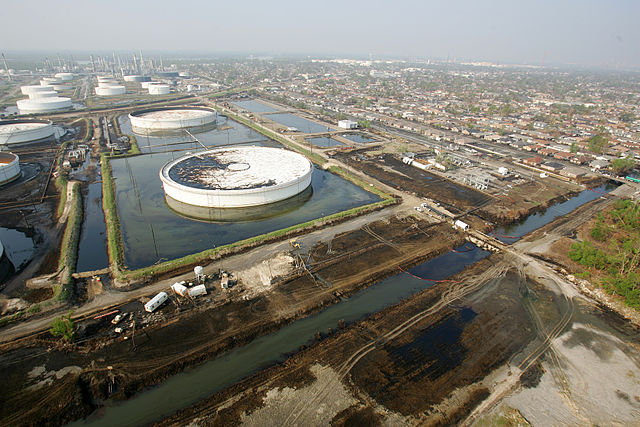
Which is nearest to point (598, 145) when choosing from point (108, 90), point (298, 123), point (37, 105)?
point (298, 123)

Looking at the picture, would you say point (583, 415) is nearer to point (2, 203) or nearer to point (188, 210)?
point (188, 210)

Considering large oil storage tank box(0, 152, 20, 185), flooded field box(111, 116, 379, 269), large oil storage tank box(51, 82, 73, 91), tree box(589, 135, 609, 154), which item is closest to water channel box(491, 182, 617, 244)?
flooded field box(111, 116, 379, 269)

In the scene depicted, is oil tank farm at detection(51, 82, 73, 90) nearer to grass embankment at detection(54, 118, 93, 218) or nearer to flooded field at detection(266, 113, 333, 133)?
grass embankment at detection(54, 118, 93, 218)

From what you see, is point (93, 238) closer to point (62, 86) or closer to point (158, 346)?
point (158, 346)

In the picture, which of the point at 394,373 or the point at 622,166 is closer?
the point at 394,373

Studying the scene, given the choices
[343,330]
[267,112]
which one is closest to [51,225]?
[343,330]

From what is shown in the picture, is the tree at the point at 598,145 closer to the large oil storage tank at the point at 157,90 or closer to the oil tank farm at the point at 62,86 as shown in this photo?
the large oil storage tank at the point at 157,90
